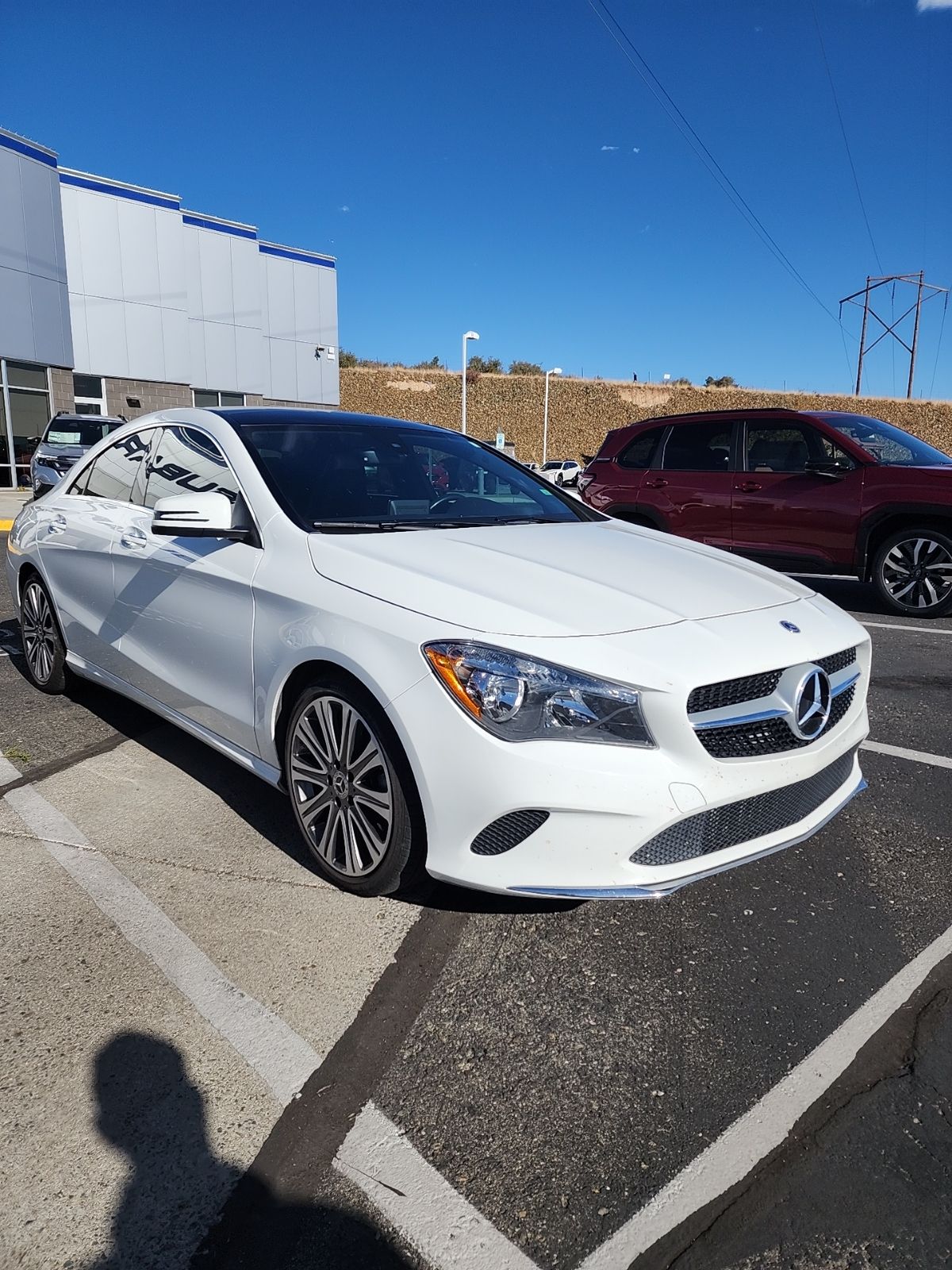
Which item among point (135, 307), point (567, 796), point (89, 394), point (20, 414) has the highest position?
point (135, 307)

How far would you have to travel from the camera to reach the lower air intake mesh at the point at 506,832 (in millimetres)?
2299

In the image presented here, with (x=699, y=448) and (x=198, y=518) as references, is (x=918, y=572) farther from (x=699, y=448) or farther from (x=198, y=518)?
(x=198, y=518)

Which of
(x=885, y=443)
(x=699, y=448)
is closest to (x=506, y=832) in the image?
(x=885, y=443)

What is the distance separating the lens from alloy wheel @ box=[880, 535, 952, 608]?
7449 mm

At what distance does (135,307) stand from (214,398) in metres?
3.68

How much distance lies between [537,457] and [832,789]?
51355 millimetres

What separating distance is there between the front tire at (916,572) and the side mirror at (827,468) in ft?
2.31

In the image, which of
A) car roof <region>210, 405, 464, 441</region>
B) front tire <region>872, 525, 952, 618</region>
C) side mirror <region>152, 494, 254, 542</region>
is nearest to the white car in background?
front tire <region>872, 525, 952, 618</region>

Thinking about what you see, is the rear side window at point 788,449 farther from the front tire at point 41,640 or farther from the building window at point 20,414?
the building window at point 20,414

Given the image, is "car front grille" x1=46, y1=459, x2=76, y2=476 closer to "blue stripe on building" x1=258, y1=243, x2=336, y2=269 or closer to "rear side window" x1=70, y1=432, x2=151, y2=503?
"rear side window" x1=70, y1=432, x2=151, y2=503

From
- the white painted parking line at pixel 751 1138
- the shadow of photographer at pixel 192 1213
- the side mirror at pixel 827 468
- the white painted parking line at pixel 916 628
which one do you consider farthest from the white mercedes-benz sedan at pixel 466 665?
the side mirror at pixel 827 468

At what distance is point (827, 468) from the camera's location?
25.3 ft

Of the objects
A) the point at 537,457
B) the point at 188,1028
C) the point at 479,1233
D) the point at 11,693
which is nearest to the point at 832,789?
the point at 479,1233

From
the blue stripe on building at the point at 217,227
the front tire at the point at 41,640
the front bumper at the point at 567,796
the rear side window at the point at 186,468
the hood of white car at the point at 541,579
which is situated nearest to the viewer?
the front bumper at the point at 567,796
